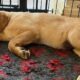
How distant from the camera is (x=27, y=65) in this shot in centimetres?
153

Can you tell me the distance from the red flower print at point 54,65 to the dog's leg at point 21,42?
182 mm

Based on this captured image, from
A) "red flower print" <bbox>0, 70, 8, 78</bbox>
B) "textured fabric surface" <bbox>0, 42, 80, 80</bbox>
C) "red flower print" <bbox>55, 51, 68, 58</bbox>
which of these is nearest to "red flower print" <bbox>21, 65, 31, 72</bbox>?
"textured fabric surface" <bbox>0, 42, 80, 80</bbox>

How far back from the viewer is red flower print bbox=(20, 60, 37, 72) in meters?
1.48

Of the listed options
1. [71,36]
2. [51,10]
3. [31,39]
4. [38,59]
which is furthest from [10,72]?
[51,10]

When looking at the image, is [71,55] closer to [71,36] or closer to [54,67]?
[71,36]

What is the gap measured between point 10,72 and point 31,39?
45cm

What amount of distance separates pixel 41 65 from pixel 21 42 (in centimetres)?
31

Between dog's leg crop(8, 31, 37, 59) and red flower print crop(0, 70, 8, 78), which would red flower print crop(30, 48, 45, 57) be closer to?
dog's leg crop(8, 31, 37, 59)

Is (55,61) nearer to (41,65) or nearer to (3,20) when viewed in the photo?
(41,65)

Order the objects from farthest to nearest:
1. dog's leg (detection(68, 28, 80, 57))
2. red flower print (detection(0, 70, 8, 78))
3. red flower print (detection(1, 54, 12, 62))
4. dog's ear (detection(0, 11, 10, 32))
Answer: dog's ear (detection(0, 11, 10, 32)) → dog's leg (detection(68, 28, 80, 57)) → red flower print (detection(1, 54, 12, 62)) → red flower print (detection(0, 70, 8, 78))

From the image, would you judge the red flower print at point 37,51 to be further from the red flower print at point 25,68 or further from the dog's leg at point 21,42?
the red flower print at point 25,68

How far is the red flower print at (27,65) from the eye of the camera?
1.48 metres

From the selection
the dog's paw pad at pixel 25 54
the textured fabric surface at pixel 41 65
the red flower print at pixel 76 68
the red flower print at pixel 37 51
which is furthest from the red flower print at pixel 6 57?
the red flower print at pixel 76 68

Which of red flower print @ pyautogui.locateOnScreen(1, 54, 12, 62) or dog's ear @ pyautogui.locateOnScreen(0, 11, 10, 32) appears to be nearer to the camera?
red flower print @ pyautogui.locateOnScreen(1, 54, 12, 62)
